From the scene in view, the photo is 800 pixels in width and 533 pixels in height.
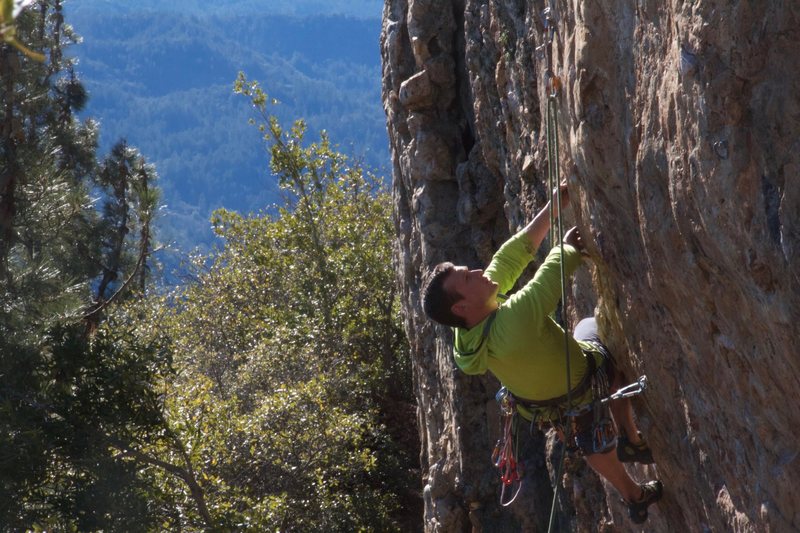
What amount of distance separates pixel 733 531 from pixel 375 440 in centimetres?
1006

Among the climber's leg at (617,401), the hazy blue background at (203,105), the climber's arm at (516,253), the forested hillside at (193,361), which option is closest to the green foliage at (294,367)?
the forested hillside at (193,361)

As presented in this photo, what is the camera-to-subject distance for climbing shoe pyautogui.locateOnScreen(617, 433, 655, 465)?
17.3 feet

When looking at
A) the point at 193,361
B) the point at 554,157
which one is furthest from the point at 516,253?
the point at 193,361

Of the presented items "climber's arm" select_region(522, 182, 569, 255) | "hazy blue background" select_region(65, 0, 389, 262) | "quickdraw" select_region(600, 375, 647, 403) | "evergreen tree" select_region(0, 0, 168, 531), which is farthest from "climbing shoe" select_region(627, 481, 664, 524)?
"hazy blue background" select_region(65, 0, 389, 262)

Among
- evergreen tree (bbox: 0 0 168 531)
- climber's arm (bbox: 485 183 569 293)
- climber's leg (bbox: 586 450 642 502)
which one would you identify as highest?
evergreen tree (bbox: 0 0 168 531)

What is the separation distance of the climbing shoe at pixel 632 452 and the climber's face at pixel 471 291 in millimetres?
1121

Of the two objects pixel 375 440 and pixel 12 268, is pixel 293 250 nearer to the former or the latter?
pixel 375 440

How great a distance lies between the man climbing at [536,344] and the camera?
4910mm

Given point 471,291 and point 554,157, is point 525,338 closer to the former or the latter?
point 471,291

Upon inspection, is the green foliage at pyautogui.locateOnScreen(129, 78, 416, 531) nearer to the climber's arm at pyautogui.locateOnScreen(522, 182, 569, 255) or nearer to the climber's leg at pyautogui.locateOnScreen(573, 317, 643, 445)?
the climber's leg at pyautogui.locateOnScreen(573, 317, 643, 445)

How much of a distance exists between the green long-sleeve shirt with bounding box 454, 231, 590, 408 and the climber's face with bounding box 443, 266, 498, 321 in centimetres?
8

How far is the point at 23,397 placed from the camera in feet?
27.1

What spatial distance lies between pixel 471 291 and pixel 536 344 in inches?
18.6

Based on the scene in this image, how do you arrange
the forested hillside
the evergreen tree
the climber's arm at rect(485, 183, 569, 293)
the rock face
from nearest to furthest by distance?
1. the rock face
2. the climber's arm at rect(485, 183, 569, 293)
3. the evergreen tree
4. the forested hillside
